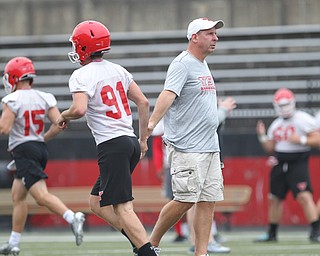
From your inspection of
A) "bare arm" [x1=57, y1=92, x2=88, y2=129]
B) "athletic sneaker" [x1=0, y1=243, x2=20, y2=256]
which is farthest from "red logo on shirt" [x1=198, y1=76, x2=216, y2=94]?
"athletic sneaker" [x1=0, y1=243, x2=20, y2=256]

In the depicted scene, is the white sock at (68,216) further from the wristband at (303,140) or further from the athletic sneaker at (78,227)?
the wristband at (303,140)

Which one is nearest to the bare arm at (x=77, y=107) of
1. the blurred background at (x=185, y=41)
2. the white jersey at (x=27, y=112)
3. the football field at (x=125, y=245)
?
the white jersey at (x=27, y=112)

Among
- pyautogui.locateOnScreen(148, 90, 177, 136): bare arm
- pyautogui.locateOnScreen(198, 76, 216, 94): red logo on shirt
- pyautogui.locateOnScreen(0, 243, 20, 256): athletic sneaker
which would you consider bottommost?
pyautogui.locateOnScreen(0, 243, 20, 256): athletic sneaker

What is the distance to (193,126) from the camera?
357 inches

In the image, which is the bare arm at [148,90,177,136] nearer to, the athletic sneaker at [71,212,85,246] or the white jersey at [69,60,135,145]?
the white jersey at [69,60,135,145]

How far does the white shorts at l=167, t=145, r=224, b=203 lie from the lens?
29.5ft

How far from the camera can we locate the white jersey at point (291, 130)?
14055 mm

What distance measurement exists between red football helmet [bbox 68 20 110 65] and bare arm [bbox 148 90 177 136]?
0.60 m

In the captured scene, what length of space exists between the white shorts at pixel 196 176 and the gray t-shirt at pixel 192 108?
0.07 meters

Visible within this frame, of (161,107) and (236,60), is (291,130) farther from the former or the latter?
(236,60)

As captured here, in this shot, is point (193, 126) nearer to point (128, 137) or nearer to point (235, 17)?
point (128, 137)

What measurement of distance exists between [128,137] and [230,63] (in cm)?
1143

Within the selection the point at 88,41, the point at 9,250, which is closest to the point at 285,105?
the point at 9,250

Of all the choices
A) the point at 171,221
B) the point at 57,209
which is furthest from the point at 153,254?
the point at 57,209
